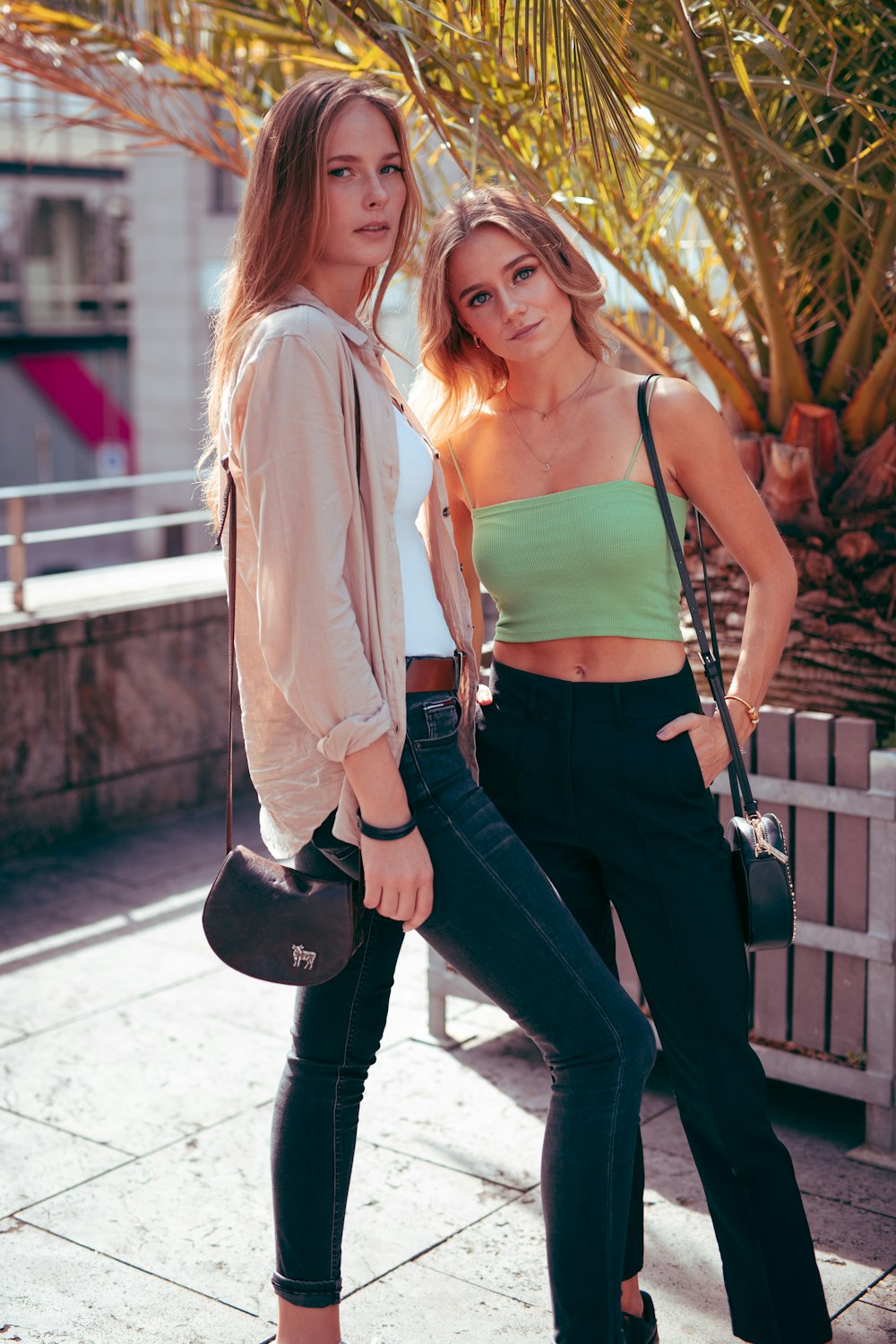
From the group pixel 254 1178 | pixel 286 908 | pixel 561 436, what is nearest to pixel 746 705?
pixel 561 436

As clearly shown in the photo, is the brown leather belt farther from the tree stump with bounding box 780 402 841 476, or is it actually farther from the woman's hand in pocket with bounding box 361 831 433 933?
the tree stump with bounding box 780 402 841 476

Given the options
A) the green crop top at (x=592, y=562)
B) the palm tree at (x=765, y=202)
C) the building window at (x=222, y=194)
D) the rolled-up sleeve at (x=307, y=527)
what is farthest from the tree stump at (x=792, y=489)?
the building window at (x=222, y=194)

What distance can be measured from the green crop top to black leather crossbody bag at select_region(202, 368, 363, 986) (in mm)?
450

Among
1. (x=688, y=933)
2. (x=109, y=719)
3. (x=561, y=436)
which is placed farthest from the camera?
(x=109, y=719)

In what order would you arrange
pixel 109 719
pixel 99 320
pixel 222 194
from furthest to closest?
1. pixel 99 320
2. pixel 222 194
3. pixel 109 719

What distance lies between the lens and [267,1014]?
447 cm

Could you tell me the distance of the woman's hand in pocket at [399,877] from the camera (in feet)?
7.25

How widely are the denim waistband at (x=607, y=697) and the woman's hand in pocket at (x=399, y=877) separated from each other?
0.41 metres

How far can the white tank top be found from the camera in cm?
235

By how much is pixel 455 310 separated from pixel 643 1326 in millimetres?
1859

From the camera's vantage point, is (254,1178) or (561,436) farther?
(254,1178)

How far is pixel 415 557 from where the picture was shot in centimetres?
238

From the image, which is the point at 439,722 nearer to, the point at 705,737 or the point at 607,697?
the point at 607,697

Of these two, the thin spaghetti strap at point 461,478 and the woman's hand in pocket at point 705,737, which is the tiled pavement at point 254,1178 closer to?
the woman's hand in pocket at point 705,737
